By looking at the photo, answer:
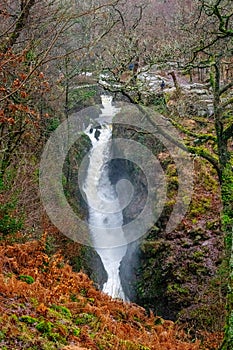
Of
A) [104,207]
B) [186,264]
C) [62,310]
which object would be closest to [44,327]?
[62,310]

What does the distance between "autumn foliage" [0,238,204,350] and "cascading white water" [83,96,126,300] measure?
6095 mm

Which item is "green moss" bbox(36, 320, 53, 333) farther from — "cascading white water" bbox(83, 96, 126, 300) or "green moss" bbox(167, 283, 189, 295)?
"cascading white water" bbox(83, 96, 126, 300)

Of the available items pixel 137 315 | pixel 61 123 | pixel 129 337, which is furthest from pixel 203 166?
pixel 129 337

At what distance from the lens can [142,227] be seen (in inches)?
516

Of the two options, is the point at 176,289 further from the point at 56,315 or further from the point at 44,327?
the point at 44,327

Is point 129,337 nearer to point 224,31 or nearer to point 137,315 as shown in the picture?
point 137,315

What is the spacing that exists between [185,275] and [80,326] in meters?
6.37

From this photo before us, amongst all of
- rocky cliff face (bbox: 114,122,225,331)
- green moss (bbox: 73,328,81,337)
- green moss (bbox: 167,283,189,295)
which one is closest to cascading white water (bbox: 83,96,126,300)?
rocky cliff face (bbox: 114,122,225,331)

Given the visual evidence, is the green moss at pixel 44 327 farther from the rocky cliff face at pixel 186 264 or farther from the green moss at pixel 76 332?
the rocky cliff face at pixel 186 264

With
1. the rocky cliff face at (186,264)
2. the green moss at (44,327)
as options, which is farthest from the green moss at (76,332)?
the rocky cliff face at (186,264)

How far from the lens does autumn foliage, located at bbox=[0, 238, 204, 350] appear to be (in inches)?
127

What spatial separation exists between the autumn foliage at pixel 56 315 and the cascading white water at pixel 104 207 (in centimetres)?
609

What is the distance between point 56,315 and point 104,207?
12.9 metres

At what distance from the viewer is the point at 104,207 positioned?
16703mm
